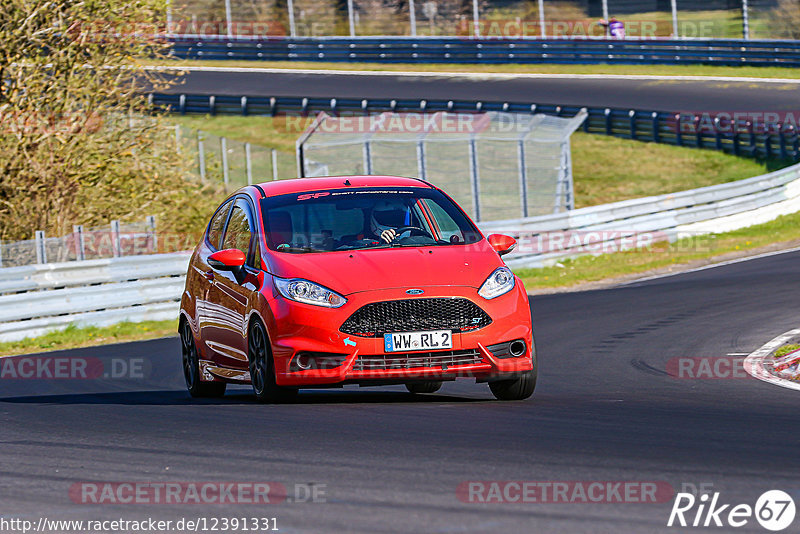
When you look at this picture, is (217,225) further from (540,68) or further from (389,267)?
(540,68)

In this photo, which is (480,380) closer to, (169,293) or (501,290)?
(501,290)

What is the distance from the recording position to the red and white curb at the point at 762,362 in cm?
1018

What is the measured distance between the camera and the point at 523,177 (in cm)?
2659

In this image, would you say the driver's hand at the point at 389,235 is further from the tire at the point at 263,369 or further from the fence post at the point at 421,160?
the fence post at the point at 421,160

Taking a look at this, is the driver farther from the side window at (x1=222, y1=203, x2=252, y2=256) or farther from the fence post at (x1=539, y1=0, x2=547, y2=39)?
the fence post at (x1=539, y1=0, x2=547, y2=39)

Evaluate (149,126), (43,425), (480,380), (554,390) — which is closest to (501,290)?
(480,380)

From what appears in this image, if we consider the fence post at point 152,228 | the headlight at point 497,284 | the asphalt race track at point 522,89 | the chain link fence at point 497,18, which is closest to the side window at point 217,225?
the headlight at point 497,284

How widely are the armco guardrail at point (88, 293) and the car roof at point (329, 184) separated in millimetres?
9393

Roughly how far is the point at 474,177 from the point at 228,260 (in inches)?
664

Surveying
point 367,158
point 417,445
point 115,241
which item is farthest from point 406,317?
point 367,158

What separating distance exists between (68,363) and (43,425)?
6260mm

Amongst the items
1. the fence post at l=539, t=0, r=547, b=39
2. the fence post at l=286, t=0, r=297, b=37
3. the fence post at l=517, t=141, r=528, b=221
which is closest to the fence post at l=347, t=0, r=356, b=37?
the fence post at l=286, t=0, r=297, b=37

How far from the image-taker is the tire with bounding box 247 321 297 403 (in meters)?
9.14

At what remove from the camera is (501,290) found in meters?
9.14
